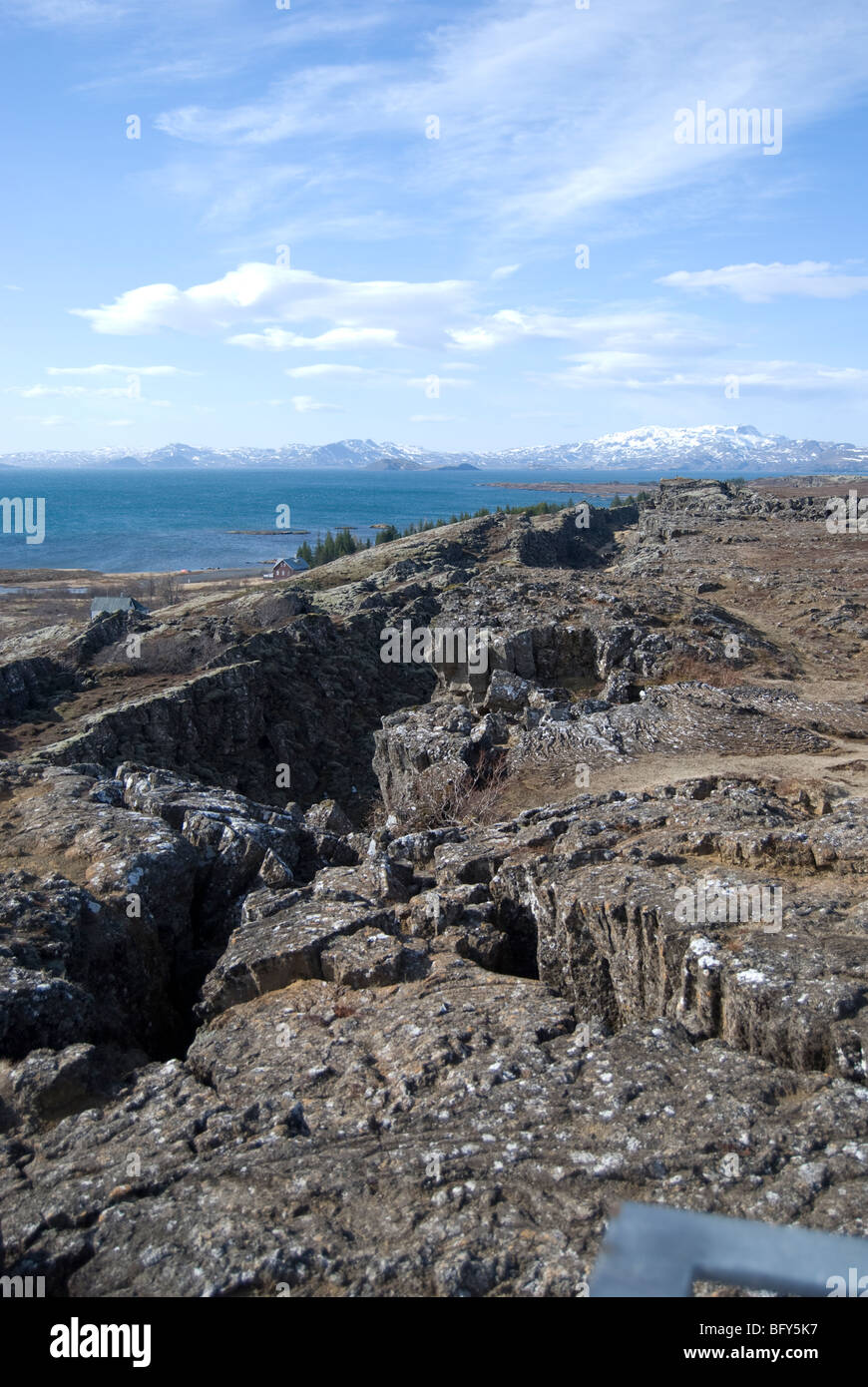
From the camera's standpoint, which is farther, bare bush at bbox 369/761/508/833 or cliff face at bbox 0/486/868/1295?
bare bush at bbox 369/761/508/833

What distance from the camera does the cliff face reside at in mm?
7742

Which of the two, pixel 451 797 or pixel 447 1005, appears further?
pixel 451 797

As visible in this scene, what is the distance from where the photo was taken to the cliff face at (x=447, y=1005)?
25.4ft

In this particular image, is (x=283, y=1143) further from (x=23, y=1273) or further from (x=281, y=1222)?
(x=23, y=1273)

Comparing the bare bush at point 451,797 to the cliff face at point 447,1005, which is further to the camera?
the bare bush at point 451,797

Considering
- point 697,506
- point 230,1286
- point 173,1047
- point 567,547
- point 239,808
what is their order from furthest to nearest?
1. point 697,506
2. point 567,547
3. point 239,808
4. point 173,1047
5. point 230,1286

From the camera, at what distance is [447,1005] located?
11.4 meters

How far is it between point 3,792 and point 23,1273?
50.2 feet

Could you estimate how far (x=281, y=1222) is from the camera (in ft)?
25.7
